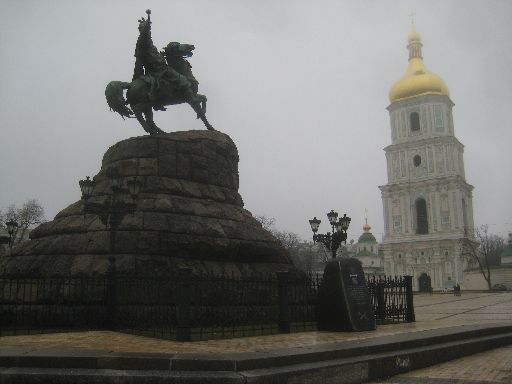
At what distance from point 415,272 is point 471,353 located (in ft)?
192

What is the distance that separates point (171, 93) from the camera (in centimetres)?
1653

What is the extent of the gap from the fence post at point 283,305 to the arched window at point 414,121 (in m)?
64.7

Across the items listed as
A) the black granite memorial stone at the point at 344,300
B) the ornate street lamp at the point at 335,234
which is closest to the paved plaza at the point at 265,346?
the black granite memorial stone at the point at 344,300

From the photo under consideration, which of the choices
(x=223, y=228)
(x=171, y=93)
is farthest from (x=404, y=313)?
(x=171, y=93)

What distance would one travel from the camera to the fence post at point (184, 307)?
918 cm

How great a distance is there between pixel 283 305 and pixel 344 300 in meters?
1.23

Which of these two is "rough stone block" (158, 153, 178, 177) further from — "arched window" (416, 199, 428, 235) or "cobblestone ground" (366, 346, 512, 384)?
"arched window" (416, 199, 428, 235)

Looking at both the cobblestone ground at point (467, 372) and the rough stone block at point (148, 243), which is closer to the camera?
the cobblestone ground at point (467, 372)

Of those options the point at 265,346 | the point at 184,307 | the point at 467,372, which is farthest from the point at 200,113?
the point at 467,372

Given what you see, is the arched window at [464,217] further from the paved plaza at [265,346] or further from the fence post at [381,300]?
the paved plaza at [265,346]

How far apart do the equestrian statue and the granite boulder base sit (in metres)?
1.15

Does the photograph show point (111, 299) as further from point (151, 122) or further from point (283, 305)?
point (151, 122)

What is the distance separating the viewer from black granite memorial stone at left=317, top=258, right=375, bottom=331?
11.1 metres

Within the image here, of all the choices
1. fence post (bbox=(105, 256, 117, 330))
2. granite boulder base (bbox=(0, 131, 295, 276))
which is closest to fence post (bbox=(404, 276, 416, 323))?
granite boulder base (bbox=(0, 131, 295, 276))
